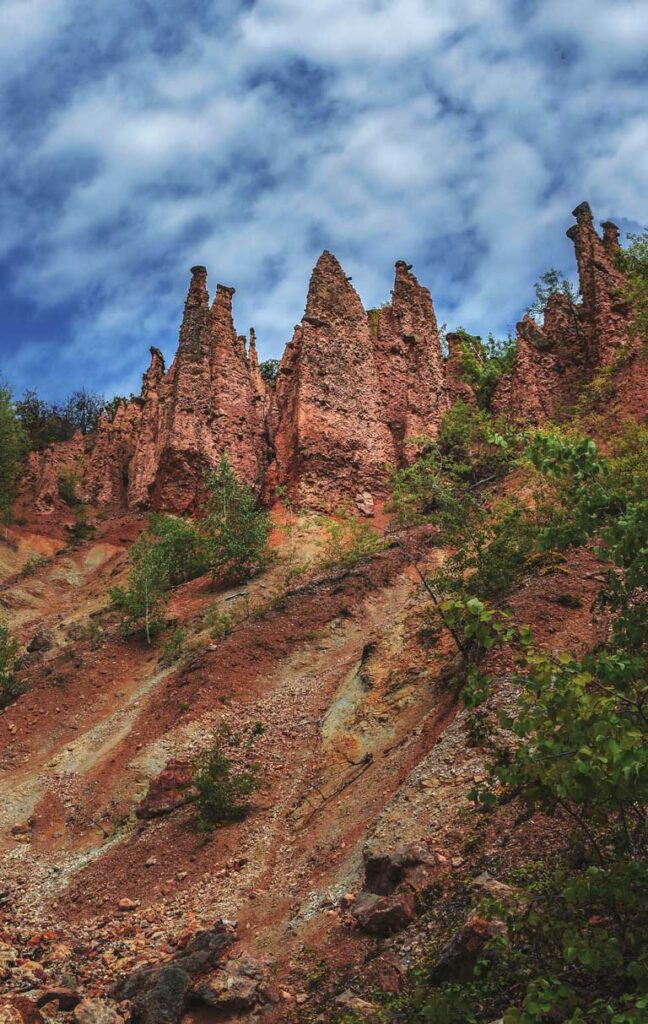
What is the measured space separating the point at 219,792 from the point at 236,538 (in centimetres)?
1271

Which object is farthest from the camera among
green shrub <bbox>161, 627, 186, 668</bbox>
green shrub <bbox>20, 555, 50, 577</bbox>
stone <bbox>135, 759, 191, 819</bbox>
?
green shrub <bbox>20, 555, 50, 577</bbox>

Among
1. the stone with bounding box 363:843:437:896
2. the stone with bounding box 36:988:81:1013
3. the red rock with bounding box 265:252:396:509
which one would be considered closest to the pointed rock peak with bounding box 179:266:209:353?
the red rock with bounding box 265:252:396:509

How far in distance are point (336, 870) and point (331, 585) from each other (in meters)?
12.1

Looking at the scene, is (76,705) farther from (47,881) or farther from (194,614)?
(47,881)

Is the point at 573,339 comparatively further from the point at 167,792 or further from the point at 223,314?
the point at 167,792

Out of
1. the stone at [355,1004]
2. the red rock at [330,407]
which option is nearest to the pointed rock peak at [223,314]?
the red rock at [330,407]

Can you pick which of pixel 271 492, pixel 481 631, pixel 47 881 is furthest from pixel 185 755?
pixel 271 492

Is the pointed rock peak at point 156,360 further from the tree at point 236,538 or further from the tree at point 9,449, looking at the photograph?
the tree at point 236,538

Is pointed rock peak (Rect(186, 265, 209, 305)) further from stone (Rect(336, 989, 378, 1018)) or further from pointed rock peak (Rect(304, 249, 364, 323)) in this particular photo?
stone (Rect(336, 989, 378, 1018))

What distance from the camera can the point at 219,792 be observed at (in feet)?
44.0

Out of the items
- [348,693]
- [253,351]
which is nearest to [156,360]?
[253,351]

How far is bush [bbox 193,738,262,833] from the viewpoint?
1335 centimetres

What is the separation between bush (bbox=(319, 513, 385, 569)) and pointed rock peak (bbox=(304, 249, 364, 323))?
10.5 meters

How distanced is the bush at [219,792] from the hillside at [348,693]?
20cm
